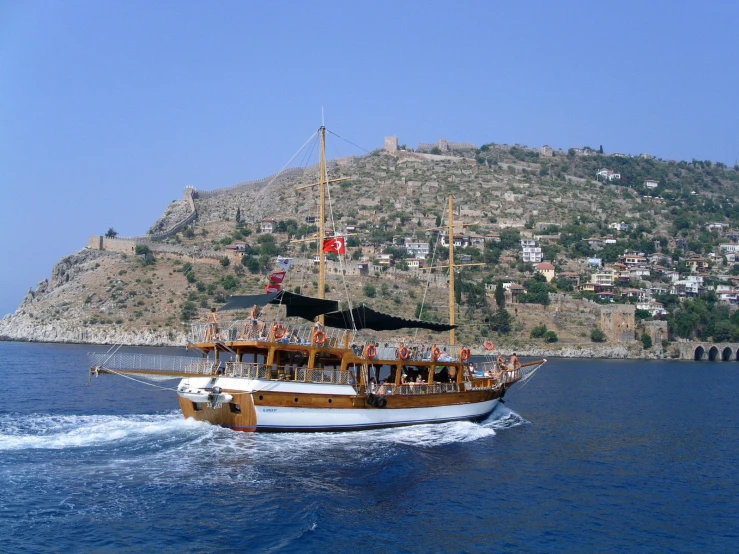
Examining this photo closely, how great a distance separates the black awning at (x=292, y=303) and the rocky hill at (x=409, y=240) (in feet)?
69.8

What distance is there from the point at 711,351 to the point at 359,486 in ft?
271

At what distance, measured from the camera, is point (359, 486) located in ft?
61.4

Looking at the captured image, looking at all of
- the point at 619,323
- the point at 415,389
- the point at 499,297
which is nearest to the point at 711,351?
the point at 619,323

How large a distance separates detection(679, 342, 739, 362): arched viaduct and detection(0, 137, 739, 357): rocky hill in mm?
A: 6533

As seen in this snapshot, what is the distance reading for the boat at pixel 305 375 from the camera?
79.6 feet

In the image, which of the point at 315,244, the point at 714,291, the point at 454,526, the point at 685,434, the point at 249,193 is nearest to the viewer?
the point at 454,526

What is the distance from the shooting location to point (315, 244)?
123625 millimetres

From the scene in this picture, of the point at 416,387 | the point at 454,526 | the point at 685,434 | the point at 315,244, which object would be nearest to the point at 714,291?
the point at 315,244

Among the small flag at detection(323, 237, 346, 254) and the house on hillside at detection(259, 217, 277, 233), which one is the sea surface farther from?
the house on hillside at detection(259, 217, 277, 233)

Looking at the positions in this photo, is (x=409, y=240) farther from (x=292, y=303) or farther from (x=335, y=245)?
(x=292, y=303)

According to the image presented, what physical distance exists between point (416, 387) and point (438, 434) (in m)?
2.06

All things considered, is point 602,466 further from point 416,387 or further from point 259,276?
point 259,276

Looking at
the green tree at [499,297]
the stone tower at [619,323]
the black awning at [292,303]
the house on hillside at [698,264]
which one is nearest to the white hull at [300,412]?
the black awning at [292,303]

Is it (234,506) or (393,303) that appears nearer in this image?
(234,506)
